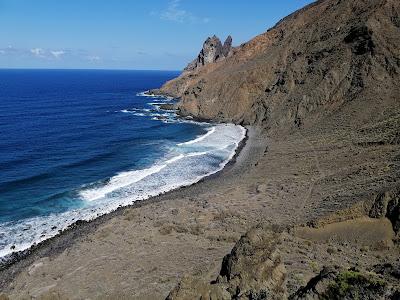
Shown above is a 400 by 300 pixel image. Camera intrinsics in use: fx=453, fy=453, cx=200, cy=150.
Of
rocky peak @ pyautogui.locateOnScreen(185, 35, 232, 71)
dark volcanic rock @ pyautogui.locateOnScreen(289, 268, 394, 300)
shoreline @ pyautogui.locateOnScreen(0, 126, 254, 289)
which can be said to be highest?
rocky peak @ pyautogui.locateOnScreen(185, 35, 232, 71)

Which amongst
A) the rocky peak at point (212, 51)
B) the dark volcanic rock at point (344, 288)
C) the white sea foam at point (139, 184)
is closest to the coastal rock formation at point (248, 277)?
the dark volcanic rock at point (344, 288)

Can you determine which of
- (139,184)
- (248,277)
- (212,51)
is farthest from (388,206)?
(212,51)

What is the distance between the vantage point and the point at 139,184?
50.6 meters

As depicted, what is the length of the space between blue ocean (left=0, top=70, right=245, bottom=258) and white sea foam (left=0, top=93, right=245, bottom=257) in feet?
0.26

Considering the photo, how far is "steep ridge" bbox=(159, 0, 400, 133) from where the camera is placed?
61.4 m

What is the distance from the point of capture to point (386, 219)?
27859mm

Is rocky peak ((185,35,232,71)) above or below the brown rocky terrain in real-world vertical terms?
above

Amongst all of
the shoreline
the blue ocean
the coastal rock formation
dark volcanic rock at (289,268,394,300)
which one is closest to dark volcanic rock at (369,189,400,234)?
the coastal rock formation

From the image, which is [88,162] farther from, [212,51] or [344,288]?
[212,51]

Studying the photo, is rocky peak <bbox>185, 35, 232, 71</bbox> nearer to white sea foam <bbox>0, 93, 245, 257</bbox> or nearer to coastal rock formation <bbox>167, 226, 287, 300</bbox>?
white sea foam <bbox>0, 93, 245, 257</bbox>


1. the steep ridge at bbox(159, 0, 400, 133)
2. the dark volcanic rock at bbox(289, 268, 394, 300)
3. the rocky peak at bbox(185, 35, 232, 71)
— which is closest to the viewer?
the dark volcanic rock at bbox(289, 268, 394, 300)

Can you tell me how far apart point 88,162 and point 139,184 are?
11381 millimetres

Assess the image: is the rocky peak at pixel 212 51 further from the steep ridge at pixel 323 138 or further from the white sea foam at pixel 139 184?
the white sea foam at pixel 139 184

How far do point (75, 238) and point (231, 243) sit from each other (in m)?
13.4
